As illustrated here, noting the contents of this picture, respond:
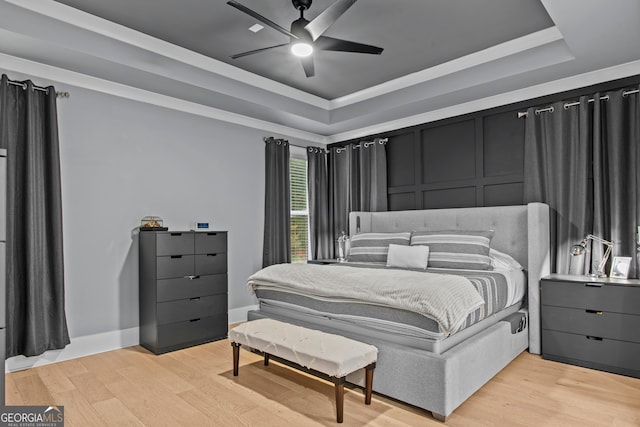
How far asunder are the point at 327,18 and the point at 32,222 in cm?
273

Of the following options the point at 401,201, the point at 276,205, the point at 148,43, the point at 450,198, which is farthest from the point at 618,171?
the point at 148,43

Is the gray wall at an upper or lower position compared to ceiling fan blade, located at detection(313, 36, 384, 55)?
lower

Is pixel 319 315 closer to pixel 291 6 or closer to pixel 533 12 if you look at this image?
pixel 291 6

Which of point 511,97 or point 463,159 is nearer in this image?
point 511,97

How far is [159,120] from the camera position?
4.04 m

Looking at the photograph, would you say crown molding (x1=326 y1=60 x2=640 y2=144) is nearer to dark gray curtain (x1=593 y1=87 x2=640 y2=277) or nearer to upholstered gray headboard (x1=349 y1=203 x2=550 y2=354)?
dark gray curtain (x1=593 y1=87 x2=640 y2=277)

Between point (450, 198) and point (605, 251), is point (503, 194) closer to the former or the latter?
point (450, 198)

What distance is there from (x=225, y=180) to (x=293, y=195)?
1.09 metres

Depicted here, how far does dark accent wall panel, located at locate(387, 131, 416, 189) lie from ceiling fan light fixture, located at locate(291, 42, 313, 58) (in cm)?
225

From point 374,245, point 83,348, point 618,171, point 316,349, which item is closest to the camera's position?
point 316,349

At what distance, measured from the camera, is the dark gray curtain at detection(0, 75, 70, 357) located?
3.06 m

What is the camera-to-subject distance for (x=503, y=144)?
4086 mm

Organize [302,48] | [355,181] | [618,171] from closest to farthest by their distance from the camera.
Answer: [302,48], [618,171], [355,181]
